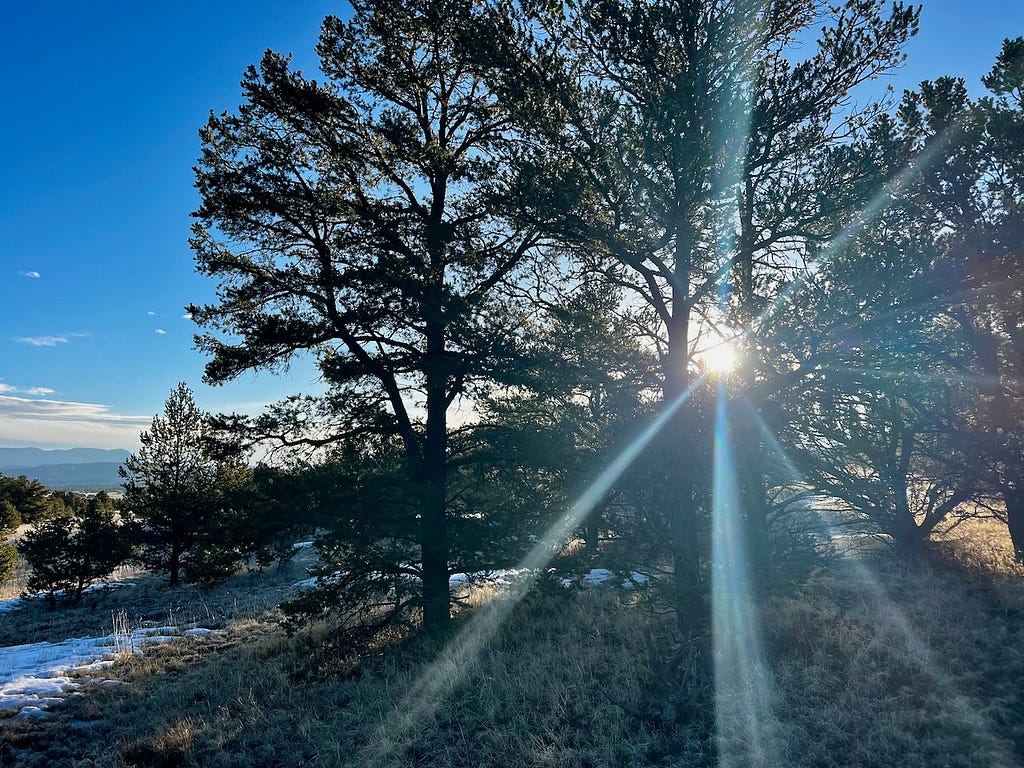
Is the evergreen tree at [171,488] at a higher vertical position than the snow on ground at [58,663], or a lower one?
higher

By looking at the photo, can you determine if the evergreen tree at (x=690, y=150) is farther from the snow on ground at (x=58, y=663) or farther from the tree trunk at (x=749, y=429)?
the snow on ground at (x=58, y=663)

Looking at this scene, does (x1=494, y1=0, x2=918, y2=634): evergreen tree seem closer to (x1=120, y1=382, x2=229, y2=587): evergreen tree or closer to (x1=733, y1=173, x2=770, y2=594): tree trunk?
(x1=733, y1=173, x2=770, y2=594): tree trunk

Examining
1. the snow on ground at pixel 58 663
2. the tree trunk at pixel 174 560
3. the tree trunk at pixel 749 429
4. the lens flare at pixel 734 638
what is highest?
the tree trunk at pixel 749 429

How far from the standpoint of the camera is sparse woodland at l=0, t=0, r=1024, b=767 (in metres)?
6.57

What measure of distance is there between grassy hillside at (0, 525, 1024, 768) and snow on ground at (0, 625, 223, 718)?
61cm

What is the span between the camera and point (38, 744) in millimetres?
7070

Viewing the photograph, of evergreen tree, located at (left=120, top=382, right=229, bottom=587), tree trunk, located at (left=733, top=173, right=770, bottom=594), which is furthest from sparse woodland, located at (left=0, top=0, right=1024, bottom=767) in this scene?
evergreen tree, located at (left=120, top=382, right=229, bottom=587)

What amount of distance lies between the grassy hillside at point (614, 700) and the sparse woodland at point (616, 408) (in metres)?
0.06

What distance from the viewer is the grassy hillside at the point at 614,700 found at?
564cm

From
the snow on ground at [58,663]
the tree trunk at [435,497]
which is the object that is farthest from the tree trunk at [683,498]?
the snow on ground at [58,663]

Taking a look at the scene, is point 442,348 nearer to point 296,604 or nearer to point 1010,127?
point 296,604

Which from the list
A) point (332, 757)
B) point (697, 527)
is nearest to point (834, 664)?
point (697, 527)

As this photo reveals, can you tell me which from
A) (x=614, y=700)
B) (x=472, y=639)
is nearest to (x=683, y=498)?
(x=614, y=700)

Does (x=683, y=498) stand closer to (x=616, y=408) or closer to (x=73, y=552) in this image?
(x=616, y=408)
